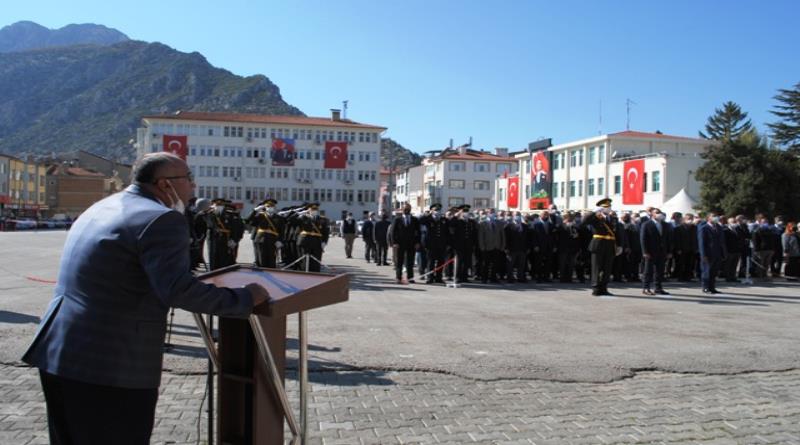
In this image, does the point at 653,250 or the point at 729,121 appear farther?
the point at 729,121

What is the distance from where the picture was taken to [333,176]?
9956 cm

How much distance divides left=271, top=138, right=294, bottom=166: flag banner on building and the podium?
76.4 metres

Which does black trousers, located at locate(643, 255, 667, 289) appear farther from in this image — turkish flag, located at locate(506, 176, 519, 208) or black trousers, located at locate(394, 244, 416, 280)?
turkish flag, located at locate(506, 176, 519, 208)

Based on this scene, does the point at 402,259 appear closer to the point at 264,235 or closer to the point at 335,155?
the point at 264,235

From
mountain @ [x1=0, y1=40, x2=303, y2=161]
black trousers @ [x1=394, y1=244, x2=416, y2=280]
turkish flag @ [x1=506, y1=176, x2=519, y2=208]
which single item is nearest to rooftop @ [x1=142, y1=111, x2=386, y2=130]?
turkish flag @ [x1=506, y1=176, x2=519, y2=208]

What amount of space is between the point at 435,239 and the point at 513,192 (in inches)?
2706

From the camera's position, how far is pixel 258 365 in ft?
11.0

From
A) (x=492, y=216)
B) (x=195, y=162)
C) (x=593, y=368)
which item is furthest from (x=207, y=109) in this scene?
(x=593, y=368)

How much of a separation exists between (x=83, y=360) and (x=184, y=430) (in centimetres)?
239

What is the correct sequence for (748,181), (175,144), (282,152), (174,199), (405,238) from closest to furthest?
1. (174,199)
2. (405,238)
3. (748,181)
4. (175,144)
5. (282,152)

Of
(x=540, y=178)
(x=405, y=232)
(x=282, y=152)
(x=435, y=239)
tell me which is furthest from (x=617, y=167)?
(x=405, y=232)

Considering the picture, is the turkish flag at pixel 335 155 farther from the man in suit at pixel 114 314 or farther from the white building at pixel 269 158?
the man in suit at pixel 114 314

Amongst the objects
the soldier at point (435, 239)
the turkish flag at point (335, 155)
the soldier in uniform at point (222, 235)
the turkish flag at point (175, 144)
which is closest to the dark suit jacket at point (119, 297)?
the soldier in uniform at point (222, 235)

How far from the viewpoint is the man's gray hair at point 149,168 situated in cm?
305
